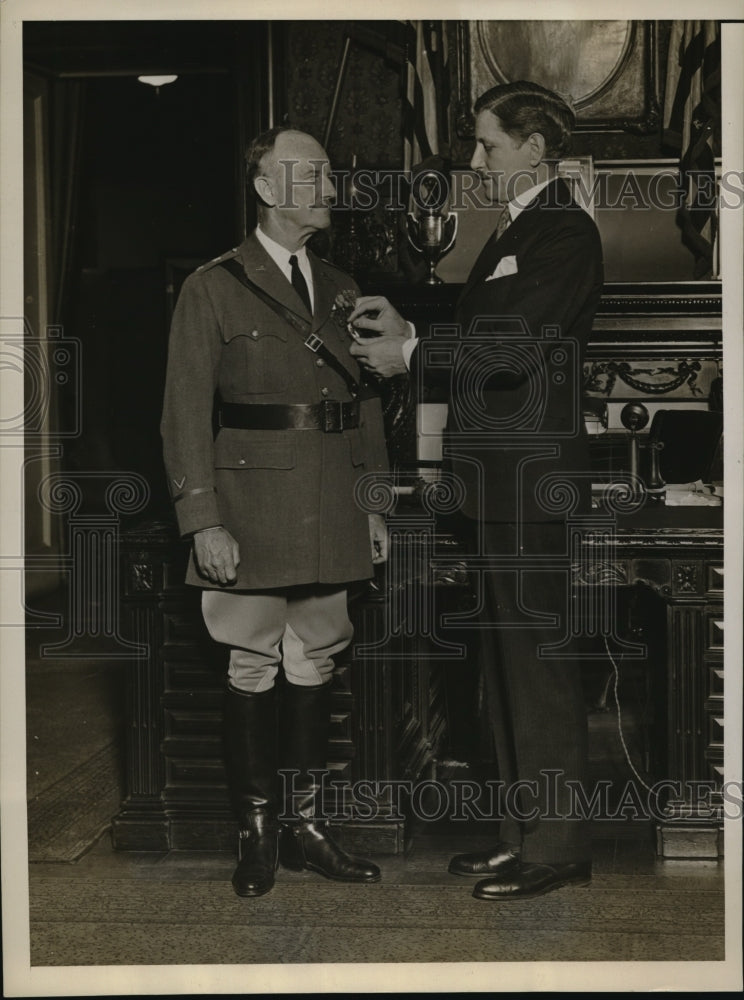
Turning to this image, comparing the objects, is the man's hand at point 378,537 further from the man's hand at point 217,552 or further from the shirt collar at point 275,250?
the shirt collar at point 275,250

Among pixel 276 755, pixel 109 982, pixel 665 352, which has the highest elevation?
pixel 665 352

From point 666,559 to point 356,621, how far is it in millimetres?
755

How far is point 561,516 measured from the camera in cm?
272

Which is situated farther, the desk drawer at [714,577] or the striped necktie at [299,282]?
the desk drawer at [714,577]

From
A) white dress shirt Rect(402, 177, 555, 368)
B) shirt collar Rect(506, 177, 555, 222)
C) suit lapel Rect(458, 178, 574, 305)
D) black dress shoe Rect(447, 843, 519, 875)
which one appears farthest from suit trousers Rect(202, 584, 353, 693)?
shirt collar Rect(506, 177, 555, 222)

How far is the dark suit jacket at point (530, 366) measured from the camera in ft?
8.79

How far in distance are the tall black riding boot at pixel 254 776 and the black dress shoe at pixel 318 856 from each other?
1.6 inches

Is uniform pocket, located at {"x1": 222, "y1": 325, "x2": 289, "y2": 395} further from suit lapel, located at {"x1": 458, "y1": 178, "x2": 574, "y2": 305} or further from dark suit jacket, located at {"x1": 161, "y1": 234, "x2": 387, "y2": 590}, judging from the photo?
suit lapel, located at {"x1": 458, "y1": 178, "x2": 574, "y2": 305}

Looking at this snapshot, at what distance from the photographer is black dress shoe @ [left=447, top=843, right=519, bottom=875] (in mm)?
2721

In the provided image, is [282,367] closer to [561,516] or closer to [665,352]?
[561,516]

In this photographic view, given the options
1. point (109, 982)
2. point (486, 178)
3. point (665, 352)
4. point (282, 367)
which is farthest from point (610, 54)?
point (109, 982)

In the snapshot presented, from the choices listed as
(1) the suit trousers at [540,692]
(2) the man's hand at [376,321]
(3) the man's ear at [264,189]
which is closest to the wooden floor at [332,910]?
(1) the suit trousers at [540,692]

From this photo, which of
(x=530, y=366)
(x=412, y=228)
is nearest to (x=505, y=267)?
(x=530, y=366)

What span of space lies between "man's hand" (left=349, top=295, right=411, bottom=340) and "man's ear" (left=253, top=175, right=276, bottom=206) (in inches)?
11.7
